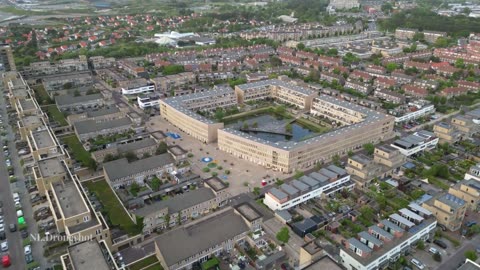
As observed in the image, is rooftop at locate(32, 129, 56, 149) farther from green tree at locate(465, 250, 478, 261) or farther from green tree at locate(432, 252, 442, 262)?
green tree at locate(465, 250, 478, 261)

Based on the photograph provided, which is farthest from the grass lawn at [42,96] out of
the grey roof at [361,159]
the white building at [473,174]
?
the white building at [473,174]

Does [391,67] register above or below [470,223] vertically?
above

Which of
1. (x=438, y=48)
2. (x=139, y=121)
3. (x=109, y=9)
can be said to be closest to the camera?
(x=139, y=121)

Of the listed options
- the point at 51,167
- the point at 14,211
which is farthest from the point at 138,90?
the point at 14,211

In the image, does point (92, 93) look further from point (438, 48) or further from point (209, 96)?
point (438, 48)

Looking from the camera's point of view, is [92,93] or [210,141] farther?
[92,93]

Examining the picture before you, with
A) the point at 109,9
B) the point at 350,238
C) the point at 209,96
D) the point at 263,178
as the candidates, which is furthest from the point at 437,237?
the point at 109,9

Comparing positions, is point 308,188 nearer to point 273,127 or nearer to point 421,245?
point 421,245
